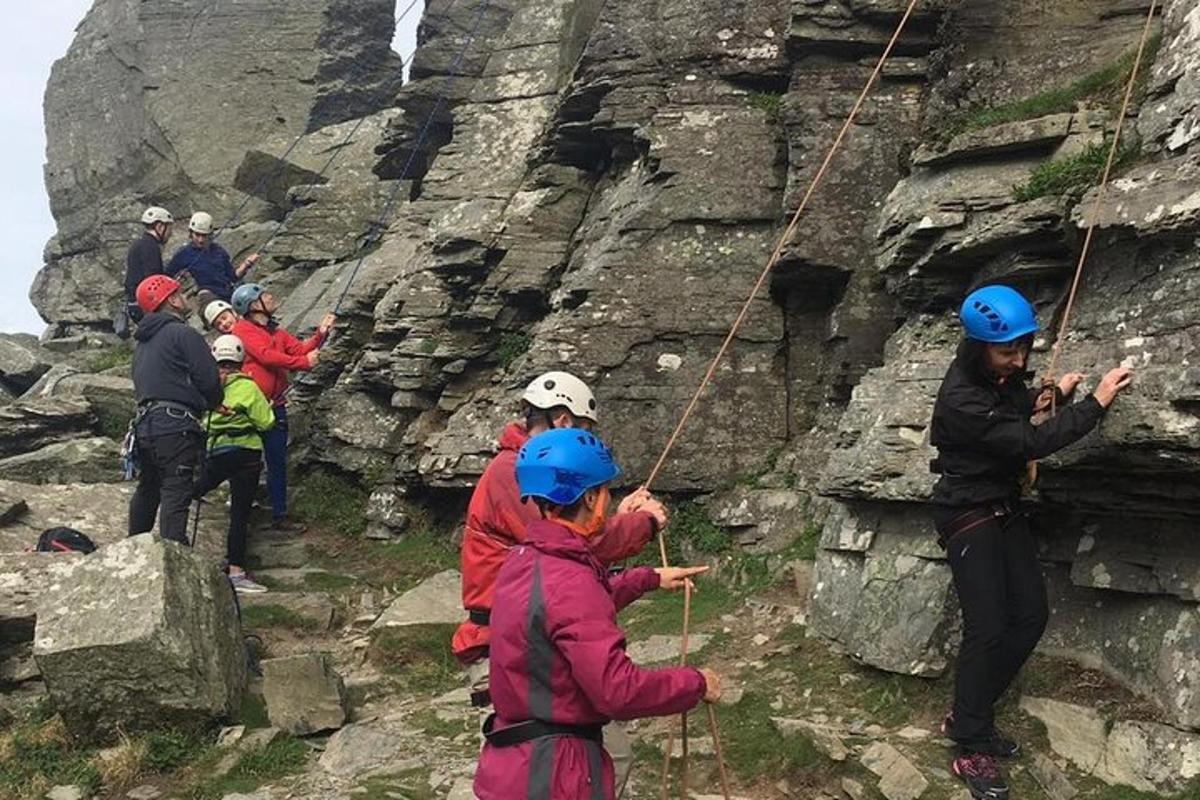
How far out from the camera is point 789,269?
40.7 feet

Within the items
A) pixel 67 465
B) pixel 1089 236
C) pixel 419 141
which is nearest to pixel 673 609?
pixel 1089 236

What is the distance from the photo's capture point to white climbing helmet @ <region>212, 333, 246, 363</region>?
1248cm

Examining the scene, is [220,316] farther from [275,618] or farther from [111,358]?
[111,358]

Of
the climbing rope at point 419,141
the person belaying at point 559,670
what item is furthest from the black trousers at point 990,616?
the climbing rope at point 419,141

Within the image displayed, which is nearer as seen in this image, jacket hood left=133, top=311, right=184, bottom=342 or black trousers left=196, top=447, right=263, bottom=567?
jacket hood left=133, top=311, right=184, bottom=342

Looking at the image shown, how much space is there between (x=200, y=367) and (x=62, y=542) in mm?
2866

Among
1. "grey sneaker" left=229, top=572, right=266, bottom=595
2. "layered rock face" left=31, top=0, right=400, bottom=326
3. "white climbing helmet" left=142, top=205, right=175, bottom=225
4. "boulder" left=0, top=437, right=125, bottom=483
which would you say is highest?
"layered rock face" left=31, top=0, right=400, bottom=326

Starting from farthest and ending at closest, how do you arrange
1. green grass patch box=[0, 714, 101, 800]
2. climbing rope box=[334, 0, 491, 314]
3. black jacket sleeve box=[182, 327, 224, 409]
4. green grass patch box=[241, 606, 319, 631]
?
climbing rope box=[334, 0, 491, 314]
green grass patch box=[241, 606, 319, 631]
black jacket sleeve box=[182, 327, 224, 409]
green grass patch box=[0, 714, 101, 800]

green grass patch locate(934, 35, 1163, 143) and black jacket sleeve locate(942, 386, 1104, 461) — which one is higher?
green grass patch locate(934, 35, 1163, 143)

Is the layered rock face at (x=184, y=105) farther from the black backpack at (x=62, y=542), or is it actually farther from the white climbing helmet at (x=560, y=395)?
the white climbing helmet at (x=560, y=395)

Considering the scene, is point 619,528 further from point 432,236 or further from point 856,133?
point 432,236

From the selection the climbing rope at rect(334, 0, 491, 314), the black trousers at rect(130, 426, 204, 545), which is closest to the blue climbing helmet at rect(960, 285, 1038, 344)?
the black trousers at rect(130, 426, 204, 545)

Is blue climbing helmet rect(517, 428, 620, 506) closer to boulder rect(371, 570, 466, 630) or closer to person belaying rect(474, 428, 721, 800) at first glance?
person belaying rect(474, 428, 721, 800)

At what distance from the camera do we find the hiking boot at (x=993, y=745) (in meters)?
6.59
